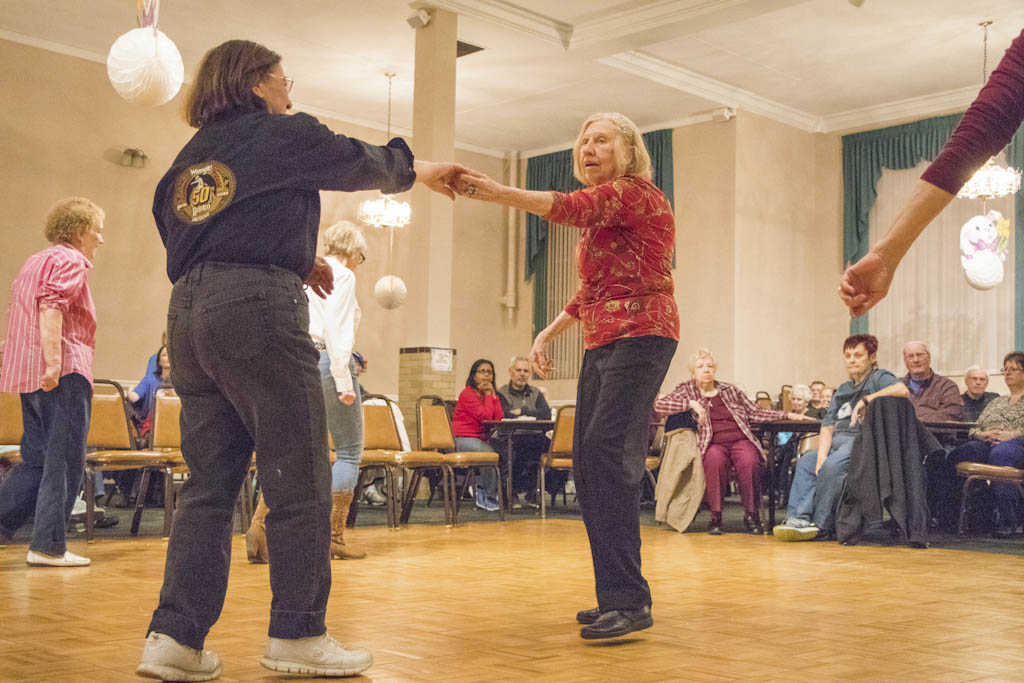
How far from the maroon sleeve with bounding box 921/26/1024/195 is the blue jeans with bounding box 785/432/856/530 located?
4.98m

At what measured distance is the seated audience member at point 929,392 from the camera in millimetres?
6734

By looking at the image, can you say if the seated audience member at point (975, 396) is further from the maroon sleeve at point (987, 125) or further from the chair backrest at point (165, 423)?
the maroon sleeve at point (987, 125)

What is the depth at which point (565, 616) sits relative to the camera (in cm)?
302

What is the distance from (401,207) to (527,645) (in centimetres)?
764

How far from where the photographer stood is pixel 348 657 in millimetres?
2141

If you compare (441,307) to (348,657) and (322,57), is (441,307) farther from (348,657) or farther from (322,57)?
(348,657)

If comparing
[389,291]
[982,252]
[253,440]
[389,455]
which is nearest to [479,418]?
[389,455]

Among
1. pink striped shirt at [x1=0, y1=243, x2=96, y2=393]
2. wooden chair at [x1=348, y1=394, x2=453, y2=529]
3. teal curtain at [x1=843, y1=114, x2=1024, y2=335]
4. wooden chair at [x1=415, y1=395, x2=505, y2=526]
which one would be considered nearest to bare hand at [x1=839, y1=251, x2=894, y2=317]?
pink striped shirt at [x1=0, y1=243, x2=96, y2=393]

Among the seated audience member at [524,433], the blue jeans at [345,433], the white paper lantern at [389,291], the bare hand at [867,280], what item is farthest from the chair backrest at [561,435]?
the bare hand at [867,280]


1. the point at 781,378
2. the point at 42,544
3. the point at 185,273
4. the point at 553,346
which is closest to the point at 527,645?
the point at 185,273

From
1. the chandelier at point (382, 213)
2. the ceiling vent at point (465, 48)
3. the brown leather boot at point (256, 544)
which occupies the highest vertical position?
the ceiling vent at point (465, 48)

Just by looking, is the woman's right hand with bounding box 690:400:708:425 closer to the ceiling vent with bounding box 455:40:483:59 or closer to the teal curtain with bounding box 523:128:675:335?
the ceiling vent with bounding box 455:40:483:59

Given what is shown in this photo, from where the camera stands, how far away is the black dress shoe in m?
2.56

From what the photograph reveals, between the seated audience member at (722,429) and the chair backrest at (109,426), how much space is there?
3097mm
